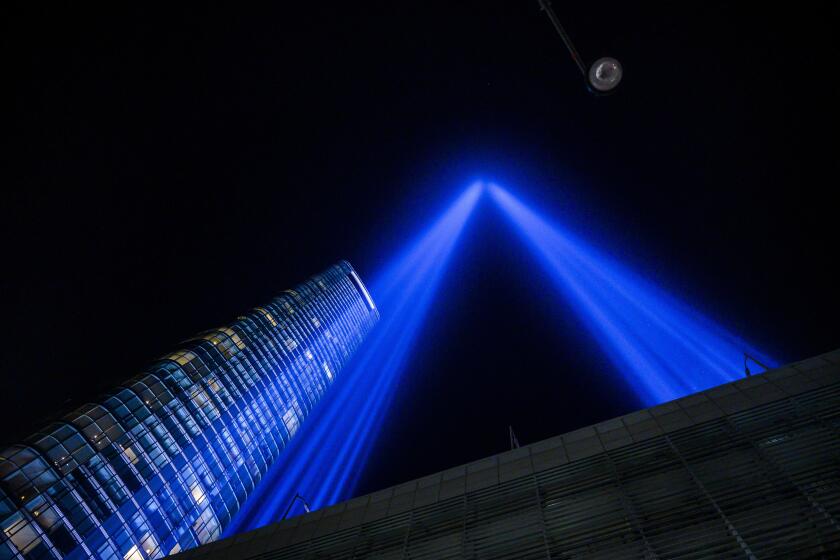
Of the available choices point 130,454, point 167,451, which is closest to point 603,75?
point 130,454

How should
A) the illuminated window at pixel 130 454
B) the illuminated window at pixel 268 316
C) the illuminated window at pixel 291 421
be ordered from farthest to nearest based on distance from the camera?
the illuminated window at pixel 268 316
the illuminated window at pixel 291 421
the illuminated window at pixel 130 454

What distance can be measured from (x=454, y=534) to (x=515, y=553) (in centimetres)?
228

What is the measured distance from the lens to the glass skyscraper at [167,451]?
129 ft

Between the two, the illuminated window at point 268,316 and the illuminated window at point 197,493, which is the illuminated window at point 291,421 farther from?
the illuminated window at point 197,493

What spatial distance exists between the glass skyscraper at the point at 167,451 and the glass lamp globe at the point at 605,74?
46.5 m

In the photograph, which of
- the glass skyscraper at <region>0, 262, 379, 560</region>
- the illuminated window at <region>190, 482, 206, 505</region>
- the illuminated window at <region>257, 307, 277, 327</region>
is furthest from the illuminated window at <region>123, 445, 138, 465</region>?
the illuminated window at <region>257, 307, 277, 327</region>

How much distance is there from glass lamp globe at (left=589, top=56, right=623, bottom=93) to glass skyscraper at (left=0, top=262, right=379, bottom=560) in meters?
46.5

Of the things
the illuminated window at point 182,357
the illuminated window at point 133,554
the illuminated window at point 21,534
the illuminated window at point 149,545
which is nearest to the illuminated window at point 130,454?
the illuminated window at point 149,545

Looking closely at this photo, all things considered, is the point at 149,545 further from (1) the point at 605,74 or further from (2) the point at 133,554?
(1) the point at 605,74

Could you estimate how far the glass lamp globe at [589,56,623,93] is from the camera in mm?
10367

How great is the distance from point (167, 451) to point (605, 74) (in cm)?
6034

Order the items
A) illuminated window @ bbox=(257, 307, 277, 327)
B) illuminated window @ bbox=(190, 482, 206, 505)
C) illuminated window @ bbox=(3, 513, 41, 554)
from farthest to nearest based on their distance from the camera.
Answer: illuminated window @ bbox=(257, 307, 277, 327) → illuminated window @ bbox=(190, 482, 206, 505) → illuminated window @ bbox=(3, 513, 41, 554)

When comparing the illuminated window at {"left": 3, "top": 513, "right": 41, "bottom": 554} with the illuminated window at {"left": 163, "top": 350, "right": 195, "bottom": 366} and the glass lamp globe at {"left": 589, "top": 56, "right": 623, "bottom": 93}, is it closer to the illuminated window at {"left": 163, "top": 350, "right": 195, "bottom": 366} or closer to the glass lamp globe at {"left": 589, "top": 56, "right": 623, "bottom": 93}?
the illuminated window at {"left": 163, "top": 350, "right": 195, "bottom": 366}

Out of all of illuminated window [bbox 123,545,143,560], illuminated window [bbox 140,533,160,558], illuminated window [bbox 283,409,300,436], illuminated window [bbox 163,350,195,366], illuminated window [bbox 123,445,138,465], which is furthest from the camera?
illuminated window [bbox 283,409,300,436]
